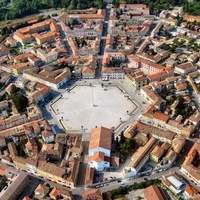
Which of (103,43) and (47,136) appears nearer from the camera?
(47,136)

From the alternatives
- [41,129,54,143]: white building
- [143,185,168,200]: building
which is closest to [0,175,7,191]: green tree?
[41,129,54,143]: white building

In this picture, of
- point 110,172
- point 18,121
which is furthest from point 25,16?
point 110,172

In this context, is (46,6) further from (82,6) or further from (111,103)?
(111,103)

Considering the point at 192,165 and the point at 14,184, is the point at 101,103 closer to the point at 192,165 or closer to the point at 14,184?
the point at 192,165

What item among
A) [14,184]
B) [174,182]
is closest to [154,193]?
[174,182]

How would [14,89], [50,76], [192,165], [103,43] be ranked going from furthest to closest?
[103,43] → [50,76] → [14,89] → [192,165]
